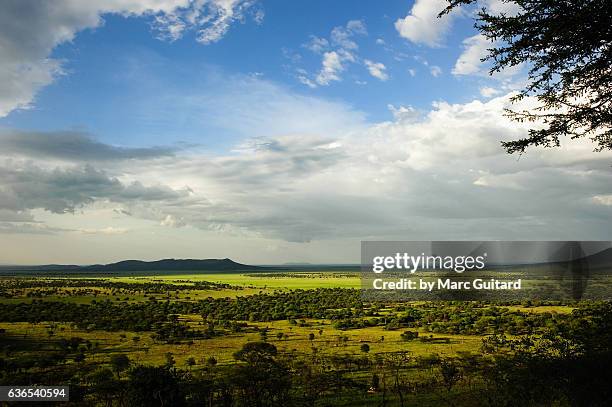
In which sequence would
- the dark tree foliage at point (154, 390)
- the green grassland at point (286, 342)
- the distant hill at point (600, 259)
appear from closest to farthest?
the dark tree foliage at point (154, 390)
the green grassland at point (286, 342)
the distant hill at point (600, 259)

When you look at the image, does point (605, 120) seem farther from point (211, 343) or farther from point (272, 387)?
point (211, 343)

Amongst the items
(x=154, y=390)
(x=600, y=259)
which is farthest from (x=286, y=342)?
(x=600, y=259)

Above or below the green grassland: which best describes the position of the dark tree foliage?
above

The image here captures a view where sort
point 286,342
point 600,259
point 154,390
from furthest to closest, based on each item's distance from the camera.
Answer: point 600,259
point 286,342
point 154,390

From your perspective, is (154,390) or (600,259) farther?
(600,259)

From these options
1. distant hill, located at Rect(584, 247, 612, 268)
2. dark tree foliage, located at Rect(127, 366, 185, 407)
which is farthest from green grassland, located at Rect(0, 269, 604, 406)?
distant hill, located at Rect(584, 247, 612, 268)

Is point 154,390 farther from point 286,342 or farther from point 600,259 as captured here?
point 600,259

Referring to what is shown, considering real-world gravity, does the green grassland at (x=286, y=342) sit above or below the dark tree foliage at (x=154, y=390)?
below

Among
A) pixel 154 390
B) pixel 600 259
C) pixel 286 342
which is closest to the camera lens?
pixel 154 390

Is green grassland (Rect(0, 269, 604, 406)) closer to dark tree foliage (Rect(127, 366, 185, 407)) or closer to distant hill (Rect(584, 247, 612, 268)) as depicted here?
dark tree foliage (Rect(127, 366, 185, 407))

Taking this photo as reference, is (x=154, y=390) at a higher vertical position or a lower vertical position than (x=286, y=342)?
higher

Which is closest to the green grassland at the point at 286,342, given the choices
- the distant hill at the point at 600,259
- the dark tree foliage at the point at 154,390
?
the dark tree foliage at the point at 154,390

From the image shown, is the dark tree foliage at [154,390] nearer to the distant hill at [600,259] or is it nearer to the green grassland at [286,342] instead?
the green grassland at [286,342]

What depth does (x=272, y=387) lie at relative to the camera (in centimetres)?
2594
